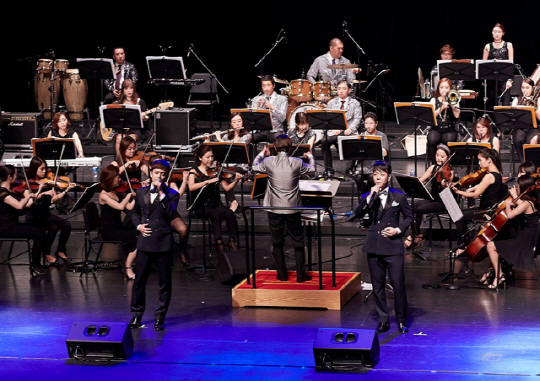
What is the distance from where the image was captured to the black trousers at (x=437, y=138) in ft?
39.3

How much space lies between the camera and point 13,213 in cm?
955

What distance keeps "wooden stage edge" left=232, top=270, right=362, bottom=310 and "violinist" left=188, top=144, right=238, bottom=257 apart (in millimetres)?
1049

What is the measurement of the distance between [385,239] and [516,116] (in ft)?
14.1

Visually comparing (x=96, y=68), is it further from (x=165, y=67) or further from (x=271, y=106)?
(x=271, y=106)

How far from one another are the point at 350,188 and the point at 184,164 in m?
2.40

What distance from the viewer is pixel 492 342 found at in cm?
714

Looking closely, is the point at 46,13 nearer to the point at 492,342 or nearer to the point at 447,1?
the point at 447,1

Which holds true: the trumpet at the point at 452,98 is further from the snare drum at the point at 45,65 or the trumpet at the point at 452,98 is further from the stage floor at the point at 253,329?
the snare drum at the point at 45,65

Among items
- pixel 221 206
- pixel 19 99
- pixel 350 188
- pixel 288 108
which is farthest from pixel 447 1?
pixel 19 99

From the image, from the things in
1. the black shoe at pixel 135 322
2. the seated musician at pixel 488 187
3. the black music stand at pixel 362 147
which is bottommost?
the black shoe at pixel 135 322

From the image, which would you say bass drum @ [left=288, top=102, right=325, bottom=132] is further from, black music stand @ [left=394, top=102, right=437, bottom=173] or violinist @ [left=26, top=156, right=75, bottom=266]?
violinist @ [left=26, top=156, right=75, bottom=266]

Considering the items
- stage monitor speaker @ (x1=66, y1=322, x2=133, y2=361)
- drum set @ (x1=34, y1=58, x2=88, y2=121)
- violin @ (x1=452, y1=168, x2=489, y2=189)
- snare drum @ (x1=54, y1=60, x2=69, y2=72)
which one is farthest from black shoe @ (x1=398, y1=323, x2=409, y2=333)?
snare drum @ (x1=54, y1=60, x2=69, y2=72)

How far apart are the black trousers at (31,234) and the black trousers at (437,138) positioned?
546cm

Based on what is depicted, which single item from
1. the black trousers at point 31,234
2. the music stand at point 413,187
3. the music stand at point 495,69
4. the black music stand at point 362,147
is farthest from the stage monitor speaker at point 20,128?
the music stand at point 495,69
